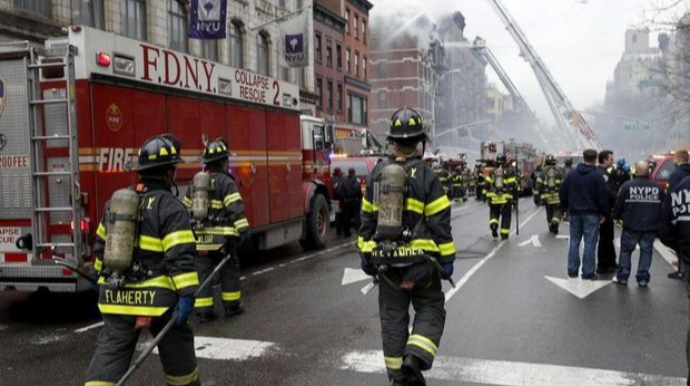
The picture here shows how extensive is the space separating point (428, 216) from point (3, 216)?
515 cm

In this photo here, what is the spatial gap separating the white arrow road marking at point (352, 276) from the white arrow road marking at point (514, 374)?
3.86 metres

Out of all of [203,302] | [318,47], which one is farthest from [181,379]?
[318,47]

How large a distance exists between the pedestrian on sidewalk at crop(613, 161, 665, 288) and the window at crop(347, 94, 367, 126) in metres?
40.7

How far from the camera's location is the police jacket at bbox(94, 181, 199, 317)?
156 inches

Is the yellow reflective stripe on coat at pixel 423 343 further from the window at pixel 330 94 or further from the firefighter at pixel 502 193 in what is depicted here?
the window at pixel 330 94

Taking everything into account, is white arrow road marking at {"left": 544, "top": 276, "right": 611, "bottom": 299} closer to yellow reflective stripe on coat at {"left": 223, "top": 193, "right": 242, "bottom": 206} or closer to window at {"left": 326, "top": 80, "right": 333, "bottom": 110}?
yellow reflective stripe on coat at {"left": 223, "top": 193, "right": 242, "bottom": 206}

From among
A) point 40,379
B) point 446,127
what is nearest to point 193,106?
point 40,379

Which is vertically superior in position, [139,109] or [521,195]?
[139,109]

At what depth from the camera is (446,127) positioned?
296ft

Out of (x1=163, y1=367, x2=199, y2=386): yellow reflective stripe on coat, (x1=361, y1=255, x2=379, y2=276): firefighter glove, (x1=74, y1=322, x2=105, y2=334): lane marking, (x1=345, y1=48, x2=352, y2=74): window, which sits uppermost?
(x1=345, y1=48, x2=352, y2=74): window

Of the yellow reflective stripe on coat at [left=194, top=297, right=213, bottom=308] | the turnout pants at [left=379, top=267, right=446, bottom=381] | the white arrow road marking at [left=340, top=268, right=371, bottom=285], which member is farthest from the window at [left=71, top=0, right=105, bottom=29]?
the turnout pants at [left=379, top=267, right=446, bottom=381]

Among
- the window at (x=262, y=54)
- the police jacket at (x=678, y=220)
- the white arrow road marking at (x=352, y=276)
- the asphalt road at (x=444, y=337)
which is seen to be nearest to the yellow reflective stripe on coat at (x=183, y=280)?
the asphalt road at (x=444, y=337)

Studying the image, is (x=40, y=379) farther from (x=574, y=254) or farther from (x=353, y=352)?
(x=574, y=254)

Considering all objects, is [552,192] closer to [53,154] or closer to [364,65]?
[53,154]
